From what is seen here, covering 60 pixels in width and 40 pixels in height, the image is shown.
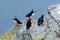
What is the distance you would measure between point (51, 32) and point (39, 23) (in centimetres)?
140

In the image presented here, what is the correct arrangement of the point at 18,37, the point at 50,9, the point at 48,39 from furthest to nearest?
the point at 50,9 < the point at 18,37 < the point at 48,39

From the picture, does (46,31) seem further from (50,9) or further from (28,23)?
(50,9)

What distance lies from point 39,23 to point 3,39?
6.47 ft

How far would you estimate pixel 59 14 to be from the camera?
16438 millimetres

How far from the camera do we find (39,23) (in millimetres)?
16188

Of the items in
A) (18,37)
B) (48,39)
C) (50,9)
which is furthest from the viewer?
(50,9)

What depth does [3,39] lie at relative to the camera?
16047 mm

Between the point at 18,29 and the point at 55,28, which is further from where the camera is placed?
the point at 18,29

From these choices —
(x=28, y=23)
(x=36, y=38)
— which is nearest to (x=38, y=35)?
(x=36, y=38)

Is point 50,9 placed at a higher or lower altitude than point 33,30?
higher

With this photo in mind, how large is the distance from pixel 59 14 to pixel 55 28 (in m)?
1.54

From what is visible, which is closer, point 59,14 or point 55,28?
point 55,28

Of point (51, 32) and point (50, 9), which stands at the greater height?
point (50, 9)

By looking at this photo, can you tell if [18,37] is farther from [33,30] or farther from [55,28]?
[55,28]
